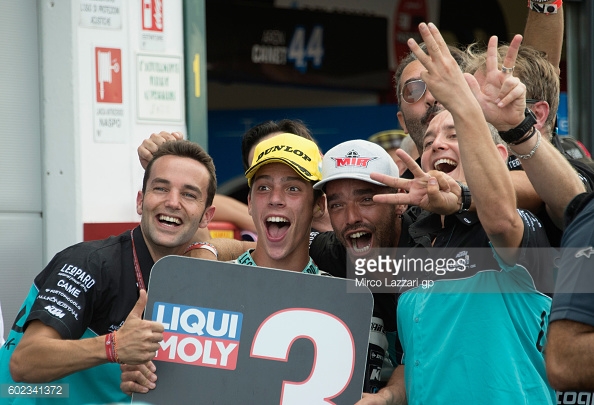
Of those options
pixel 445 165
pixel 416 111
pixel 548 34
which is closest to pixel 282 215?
pixel 445 165

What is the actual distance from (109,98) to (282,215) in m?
1.66

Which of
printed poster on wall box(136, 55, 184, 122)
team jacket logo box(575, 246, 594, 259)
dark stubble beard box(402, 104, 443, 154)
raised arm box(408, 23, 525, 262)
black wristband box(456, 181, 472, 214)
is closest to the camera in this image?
team jacket logo box(575, 246, 594, 259)

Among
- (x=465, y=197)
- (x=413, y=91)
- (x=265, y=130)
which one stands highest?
(x=413, y=91)

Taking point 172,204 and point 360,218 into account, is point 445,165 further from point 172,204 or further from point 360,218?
point 172,204

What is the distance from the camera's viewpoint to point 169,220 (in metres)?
3.41

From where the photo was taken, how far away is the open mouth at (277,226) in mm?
3330

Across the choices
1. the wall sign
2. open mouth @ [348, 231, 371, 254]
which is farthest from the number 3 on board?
the wall sign

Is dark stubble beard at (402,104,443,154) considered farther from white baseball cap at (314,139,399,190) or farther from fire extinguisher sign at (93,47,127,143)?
fire extinguisher sign at (93,47,127,143)

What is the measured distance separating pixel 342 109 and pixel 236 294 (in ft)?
17.8

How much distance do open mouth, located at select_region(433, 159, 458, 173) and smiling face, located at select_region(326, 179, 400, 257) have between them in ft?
0.95

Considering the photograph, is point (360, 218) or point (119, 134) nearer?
point (360, 218)

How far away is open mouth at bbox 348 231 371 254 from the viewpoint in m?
3.22

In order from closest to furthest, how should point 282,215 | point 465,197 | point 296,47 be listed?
point 465,197 < point 282,215 < point 296,47

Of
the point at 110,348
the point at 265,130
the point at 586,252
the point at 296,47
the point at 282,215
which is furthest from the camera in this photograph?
the point at 296,47
